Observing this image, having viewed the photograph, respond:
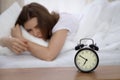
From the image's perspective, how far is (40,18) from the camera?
1.52 metres

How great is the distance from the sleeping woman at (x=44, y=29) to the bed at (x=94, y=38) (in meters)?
0.04

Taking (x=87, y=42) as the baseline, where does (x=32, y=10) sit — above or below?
above

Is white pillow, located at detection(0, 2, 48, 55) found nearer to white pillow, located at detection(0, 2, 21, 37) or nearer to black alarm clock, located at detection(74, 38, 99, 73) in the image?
white pillow, located at detection(0, 2, 21, 37)

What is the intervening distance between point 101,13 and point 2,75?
94 cm

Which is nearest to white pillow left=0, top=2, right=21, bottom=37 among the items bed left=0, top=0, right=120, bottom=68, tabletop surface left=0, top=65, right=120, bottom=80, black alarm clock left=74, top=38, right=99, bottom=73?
bed left=0, top=0, right=120, bottom=68

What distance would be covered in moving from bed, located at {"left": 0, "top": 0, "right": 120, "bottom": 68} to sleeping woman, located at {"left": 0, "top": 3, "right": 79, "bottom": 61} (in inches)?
1.7

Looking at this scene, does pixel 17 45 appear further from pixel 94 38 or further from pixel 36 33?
pixel 94 38

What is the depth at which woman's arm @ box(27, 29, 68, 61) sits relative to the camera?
1362mm

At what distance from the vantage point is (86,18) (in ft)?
5.45

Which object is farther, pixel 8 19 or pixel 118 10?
pixel 118 10

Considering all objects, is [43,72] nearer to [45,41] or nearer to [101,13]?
[45,41]

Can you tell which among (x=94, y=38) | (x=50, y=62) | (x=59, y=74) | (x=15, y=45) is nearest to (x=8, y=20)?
(x=15, y=45)

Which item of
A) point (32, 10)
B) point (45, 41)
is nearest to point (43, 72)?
point (45, 41)

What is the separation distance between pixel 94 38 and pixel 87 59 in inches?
23.1
